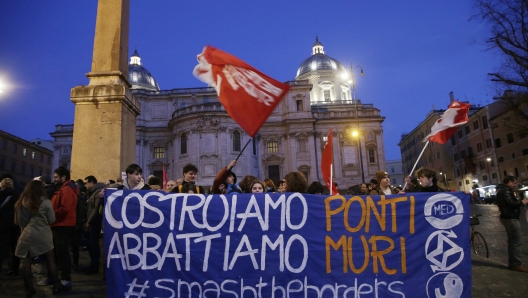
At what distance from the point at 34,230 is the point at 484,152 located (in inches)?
2174

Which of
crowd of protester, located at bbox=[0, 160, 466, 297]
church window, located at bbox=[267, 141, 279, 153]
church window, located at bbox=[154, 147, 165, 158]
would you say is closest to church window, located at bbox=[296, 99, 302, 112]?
church window, located at bbox=[267, 141, 279, 153]

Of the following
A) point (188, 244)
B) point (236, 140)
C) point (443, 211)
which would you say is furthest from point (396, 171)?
point (188, 244)

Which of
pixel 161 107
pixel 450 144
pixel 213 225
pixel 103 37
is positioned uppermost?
pixel 161 107

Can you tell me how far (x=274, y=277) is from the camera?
421 cm

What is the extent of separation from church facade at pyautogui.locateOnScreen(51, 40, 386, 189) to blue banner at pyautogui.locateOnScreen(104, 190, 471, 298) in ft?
124

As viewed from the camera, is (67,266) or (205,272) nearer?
(205,272)

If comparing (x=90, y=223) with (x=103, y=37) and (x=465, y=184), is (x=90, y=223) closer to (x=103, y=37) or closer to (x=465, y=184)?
(x=103, y=37)

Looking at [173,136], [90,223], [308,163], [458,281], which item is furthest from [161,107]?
[458,281]

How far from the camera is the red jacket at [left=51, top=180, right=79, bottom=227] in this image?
215 inches

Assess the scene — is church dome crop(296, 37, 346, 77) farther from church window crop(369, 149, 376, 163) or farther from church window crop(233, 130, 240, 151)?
church window crop(233, 130, 240, 151)

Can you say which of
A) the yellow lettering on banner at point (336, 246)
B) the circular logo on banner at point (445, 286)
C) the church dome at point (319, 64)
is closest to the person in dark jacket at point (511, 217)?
the circular logo on banner at point (445, 286)

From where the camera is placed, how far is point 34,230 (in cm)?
499

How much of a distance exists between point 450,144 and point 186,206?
214 feet

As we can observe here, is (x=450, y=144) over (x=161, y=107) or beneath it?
beneath
